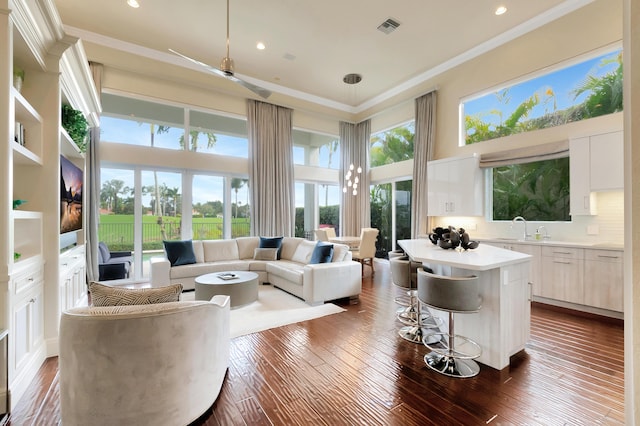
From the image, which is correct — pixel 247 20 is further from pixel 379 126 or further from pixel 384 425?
pixel 384 425

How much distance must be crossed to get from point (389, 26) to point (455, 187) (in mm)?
3245

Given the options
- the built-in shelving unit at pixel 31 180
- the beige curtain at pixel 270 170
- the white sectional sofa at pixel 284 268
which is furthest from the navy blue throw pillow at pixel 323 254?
the built-in shelving unit at pixel 31 180

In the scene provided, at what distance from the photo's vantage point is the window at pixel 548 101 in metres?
4.03

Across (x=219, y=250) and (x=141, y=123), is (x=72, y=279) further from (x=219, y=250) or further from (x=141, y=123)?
(x=141, y=123)

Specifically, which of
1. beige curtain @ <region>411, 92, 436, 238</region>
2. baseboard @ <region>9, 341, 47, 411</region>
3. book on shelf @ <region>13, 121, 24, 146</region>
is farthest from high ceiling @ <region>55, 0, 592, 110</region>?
baseboard @ <region>9, 341, 47, 411</region>

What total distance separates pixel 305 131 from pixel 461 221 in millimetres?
4704

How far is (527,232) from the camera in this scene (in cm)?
485

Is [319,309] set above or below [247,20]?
below

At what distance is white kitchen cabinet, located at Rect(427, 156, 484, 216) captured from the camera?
5406mm

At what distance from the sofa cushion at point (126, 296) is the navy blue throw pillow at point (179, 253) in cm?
335

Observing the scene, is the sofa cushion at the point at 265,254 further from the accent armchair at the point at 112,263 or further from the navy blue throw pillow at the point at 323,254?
the accent armchair at the point at 112,263

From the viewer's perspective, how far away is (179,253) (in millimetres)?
4961

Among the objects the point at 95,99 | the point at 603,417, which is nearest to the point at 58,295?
the point at 95,99

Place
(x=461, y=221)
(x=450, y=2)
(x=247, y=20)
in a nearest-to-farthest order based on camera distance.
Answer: (x=450, y=2) → (x=247, y=20) → (x=461, y=221)
